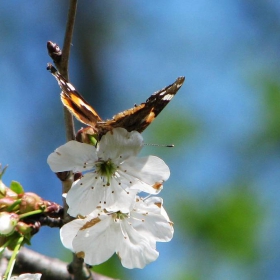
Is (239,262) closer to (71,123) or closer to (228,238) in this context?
(228,238)

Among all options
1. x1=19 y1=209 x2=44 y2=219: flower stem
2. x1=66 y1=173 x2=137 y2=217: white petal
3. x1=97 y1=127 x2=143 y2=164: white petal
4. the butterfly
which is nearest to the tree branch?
x1=19 y1=209 x2=44 y2=219: flower stem

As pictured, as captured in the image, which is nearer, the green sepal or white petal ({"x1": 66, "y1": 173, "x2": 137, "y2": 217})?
white petal ({"x1": 66, "y1": 173, "x2": 137, "y2": 217})

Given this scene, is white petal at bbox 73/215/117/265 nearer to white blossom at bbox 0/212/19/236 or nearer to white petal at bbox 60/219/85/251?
white petal at bbox 60/219/85/251

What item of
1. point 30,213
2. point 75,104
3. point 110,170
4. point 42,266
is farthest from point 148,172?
point 42,266

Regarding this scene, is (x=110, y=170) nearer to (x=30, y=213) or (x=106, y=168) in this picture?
(x=106, y=168)

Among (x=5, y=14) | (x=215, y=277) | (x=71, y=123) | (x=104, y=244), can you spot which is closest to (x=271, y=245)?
(x=215, y=277)
